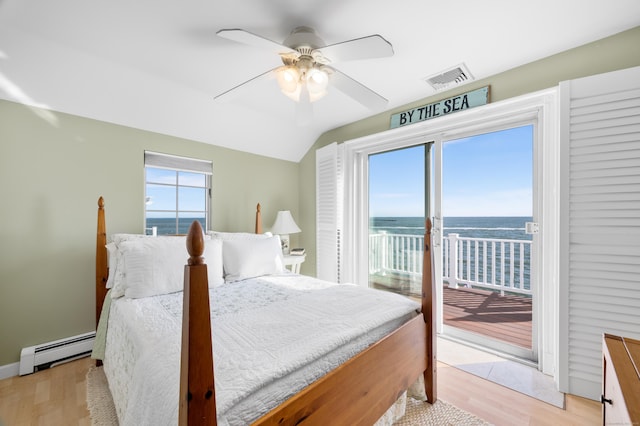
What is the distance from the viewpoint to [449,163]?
2.73 m

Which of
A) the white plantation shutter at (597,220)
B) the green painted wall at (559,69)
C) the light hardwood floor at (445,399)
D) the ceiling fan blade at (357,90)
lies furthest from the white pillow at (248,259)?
the white plantation shutter at (597,220)

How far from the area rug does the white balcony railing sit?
1.75m

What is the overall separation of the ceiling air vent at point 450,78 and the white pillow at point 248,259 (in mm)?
2021

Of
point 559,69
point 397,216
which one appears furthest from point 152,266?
point 559,69

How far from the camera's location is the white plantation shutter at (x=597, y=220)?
163 centimetres

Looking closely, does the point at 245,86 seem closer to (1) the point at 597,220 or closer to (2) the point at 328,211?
(2) the point at 328,211

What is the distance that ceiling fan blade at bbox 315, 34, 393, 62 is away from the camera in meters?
1.33

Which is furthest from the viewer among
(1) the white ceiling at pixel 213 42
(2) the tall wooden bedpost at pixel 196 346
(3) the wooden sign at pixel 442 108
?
(3) the wooden sign at pixel 442 108

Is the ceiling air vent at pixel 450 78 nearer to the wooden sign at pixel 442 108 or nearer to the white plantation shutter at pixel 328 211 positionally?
the wooden sign at pixel 442 108

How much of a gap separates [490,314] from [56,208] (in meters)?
4.26

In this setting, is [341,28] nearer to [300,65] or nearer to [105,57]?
[300,65]

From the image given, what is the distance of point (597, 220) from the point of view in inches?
67.6

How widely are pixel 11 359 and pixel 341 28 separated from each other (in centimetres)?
323

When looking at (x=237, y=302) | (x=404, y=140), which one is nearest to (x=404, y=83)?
(x=404, y=140)
